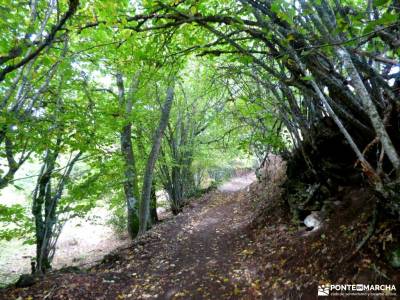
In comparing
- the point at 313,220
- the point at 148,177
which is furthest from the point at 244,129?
the point at 313,220

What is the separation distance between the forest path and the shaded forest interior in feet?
0.14

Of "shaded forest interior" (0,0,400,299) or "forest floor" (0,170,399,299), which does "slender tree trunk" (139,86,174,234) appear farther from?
"forest floor" (0,170,399,299)

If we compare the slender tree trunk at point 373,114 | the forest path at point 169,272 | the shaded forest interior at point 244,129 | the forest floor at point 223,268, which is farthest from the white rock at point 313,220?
the slender tree trunk at point 373,114

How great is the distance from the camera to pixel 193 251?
281 inches

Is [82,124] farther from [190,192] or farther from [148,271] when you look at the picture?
[190,192]

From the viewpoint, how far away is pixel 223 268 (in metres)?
5.52

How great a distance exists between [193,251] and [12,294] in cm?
398

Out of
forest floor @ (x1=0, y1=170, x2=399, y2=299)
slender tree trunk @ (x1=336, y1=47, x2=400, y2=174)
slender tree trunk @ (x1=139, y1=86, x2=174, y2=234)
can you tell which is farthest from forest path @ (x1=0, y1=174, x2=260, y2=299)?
slender tree trunk @ (x1=336, y1=47, x2=400, y2=174)

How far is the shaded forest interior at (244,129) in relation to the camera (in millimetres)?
3232

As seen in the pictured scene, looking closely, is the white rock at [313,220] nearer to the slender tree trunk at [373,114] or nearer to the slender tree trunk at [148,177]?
the slender tree trunk at [373,114]

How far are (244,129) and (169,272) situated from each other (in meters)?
6.12

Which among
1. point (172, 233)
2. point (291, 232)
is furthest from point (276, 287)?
point (172, 233)

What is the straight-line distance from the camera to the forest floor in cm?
385

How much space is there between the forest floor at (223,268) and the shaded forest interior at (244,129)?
0.10 ft
